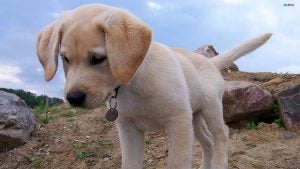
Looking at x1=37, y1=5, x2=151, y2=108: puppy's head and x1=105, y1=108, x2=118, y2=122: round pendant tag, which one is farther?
x1=105, y1=108, x2=118, y2=122: round pendant tag

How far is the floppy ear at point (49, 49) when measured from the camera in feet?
12.7

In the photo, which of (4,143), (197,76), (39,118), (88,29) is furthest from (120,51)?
(39,118)

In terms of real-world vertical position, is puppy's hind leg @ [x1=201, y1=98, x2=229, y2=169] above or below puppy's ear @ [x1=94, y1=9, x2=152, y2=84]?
below

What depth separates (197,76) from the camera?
4.94m

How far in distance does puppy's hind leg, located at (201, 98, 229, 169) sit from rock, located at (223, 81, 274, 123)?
5.78 ft

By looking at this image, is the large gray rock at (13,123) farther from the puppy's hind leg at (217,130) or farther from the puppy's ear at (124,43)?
the puppy's ear at (124,43)

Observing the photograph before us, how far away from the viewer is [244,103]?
283 inches

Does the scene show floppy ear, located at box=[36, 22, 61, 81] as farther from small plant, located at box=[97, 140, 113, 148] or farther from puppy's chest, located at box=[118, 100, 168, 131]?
small plant, located at box=[97, 140, 113, 148]

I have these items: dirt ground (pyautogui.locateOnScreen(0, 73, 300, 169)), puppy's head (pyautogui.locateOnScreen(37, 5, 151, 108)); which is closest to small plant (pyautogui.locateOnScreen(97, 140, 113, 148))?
dirt ground (pyautogui.locateOnScreen(0, 73, 300, 169))

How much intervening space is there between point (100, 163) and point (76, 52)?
3.27 metres

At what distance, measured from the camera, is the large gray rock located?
7.08 m

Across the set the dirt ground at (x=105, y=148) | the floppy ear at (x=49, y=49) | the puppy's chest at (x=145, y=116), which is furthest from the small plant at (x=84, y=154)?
the floppy ear at (x=49, y=49)

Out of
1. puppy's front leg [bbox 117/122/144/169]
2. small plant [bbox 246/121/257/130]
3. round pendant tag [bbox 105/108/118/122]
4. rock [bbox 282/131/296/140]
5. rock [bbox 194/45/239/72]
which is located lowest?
puppy's front leg [bbox 117/122/144/169]

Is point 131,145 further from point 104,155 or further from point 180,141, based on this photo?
point 104,155
